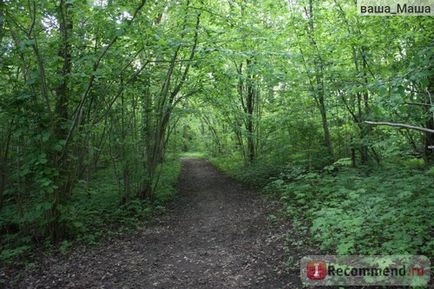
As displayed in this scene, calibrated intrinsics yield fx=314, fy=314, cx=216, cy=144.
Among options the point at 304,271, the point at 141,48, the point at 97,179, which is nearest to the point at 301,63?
the point at 141,48

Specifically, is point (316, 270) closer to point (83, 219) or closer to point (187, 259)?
point (187, 259)

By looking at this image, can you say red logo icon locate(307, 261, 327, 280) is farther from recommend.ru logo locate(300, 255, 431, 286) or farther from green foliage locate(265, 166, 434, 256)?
green foliage locate(265, 166, 434, 256)

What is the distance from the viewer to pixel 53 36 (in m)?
6.30

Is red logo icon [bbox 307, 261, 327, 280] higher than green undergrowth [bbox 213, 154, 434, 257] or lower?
lower

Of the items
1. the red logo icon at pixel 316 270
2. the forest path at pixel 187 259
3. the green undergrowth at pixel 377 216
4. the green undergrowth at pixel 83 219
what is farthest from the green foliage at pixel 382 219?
the green undergrowth at pixel 83 219

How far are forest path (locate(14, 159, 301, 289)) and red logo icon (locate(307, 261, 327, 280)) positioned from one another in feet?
0.75

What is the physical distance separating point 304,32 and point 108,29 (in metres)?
6.48

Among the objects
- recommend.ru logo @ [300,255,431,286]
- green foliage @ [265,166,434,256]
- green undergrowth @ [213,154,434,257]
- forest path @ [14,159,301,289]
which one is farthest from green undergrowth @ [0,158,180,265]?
recommend.ru logo @ [300,255,431,286]

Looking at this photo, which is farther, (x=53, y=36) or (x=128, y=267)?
(x=53, y=36)

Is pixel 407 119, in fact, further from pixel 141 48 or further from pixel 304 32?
pixel 141 48

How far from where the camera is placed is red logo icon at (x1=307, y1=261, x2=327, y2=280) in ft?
13.3

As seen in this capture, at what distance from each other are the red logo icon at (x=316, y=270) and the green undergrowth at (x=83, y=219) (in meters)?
4.33

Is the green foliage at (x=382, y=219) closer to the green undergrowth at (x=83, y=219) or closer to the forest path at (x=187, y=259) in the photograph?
the forest path at (x=187, y=259)

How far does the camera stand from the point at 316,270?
13.8ft
